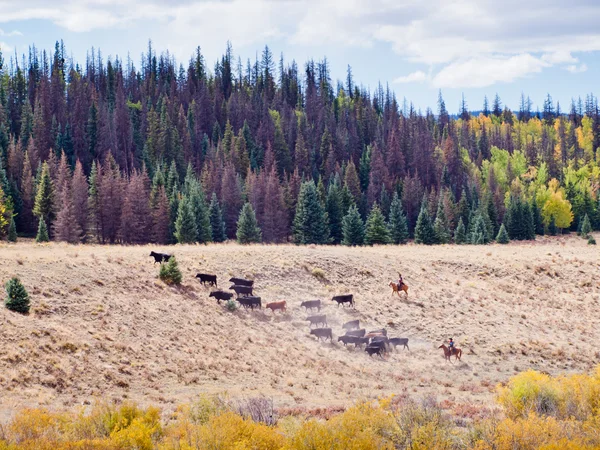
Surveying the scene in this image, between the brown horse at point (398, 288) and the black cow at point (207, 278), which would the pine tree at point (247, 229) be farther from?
the black cow at point (207, 278)

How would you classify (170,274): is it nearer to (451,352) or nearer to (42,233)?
(451,352)

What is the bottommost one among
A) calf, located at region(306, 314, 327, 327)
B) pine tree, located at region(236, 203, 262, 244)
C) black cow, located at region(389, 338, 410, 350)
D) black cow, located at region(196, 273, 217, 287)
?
black cow, located at region(389, 338, 410, 350)

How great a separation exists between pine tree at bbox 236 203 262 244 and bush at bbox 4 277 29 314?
39345 millimetres

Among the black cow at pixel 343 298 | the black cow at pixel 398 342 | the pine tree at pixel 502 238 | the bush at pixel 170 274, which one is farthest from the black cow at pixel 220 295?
the pine tree at pixel 502 238

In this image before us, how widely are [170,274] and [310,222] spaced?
40.8 meters

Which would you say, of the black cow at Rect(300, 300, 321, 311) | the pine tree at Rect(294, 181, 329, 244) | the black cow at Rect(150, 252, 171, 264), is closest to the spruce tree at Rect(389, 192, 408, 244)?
the pine tree at Rect(294, 181, 329, 244)

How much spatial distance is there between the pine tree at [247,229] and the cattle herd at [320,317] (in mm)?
27288

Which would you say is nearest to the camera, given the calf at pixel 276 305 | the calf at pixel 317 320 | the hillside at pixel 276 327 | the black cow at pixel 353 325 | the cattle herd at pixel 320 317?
the hillside at pixel 276 327

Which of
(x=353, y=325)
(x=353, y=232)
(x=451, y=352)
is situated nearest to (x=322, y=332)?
(x=353, y=325)

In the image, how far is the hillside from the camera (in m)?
22.1

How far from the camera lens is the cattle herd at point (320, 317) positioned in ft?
99.9

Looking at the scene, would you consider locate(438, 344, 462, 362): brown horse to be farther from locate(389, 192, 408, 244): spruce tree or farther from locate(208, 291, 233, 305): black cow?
locate(389, 192, 408, 244): spruce tree

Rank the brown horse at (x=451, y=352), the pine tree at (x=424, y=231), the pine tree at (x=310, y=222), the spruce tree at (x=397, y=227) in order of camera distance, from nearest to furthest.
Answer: the brown horse at (x=451, y=352)
the pine tree at (x=310, y=222)
the pine tree at (x=424, y=231)
the spruce tree at (x=397, y=227)

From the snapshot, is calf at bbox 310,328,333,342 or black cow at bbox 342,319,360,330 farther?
black cow at bbox 342,319,360,330
